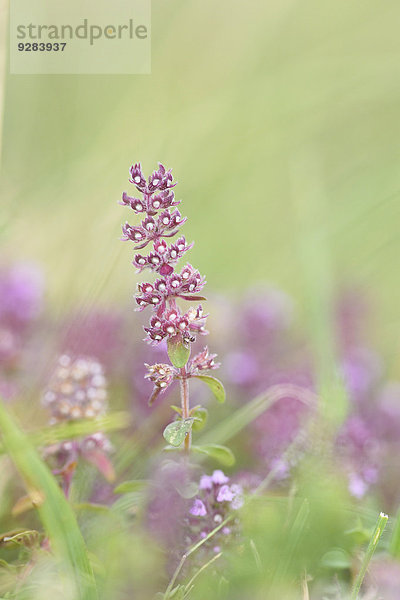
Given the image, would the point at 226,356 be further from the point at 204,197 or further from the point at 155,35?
the point at 155,35

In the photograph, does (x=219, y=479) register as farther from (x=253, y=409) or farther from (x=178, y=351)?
(x=253, y=409)

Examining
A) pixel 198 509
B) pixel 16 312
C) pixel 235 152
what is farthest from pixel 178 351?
pixel 235 152

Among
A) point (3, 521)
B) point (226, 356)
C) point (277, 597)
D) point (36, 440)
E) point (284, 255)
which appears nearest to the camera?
point (277, 597)

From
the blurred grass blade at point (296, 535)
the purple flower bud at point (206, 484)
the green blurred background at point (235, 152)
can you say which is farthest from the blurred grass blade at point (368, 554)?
the green blurred background at point (235, 152)

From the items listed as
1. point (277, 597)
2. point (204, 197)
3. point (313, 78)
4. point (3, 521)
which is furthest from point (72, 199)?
point (277, 597)

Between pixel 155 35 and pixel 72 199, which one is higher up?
pixel 155 35

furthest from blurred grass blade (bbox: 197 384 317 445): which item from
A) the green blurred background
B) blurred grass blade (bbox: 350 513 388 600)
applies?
blurred grass blade (bbox: 350 513 388 600)
